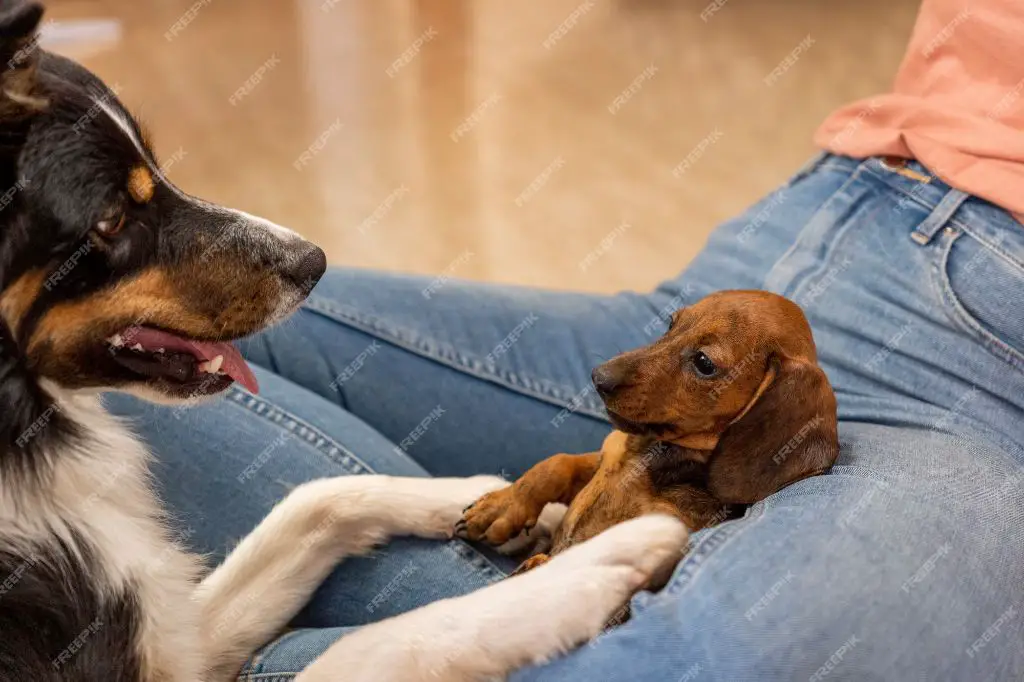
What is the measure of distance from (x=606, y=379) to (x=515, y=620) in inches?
16.4

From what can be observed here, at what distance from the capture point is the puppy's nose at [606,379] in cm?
137

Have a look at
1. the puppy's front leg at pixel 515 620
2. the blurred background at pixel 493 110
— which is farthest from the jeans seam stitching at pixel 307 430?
the blurred background at pixel 493 110

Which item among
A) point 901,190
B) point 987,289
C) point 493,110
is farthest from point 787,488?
point 493,110

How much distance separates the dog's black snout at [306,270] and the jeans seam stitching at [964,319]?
101cm

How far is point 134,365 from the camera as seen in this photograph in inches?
50.4

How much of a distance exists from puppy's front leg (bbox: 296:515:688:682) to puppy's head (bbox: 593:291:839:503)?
0.17 meters

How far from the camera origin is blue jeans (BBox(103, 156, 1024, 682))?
996mm

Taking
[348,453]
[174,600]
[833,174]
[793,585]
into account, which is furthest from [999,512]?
[174,600]

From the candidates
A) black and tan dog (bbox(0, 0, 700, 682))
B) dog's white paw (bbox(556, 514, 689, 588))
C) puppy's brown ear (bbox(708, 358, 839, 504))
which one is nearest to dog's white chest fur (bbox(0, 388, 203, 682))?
black and tan dog (bbox(0, 0, 700, 682))

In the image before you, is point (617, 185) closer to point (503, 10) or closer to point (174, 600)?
point (503, 10)

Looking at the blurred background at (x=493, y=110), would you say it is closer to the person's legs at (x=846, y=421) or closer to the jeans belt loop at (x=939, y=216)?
the person's legs at (x=846, y=421)

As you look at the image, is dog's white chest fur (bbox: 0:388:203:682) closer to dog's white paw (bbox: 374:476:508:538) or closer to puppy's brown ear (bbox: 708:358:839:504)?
dog's white paw (bbox: 374:476:508:538)

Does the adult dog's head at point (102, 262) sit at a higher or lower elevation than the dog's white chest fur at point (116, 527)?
higher

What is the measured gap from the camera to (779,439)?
1260mm
